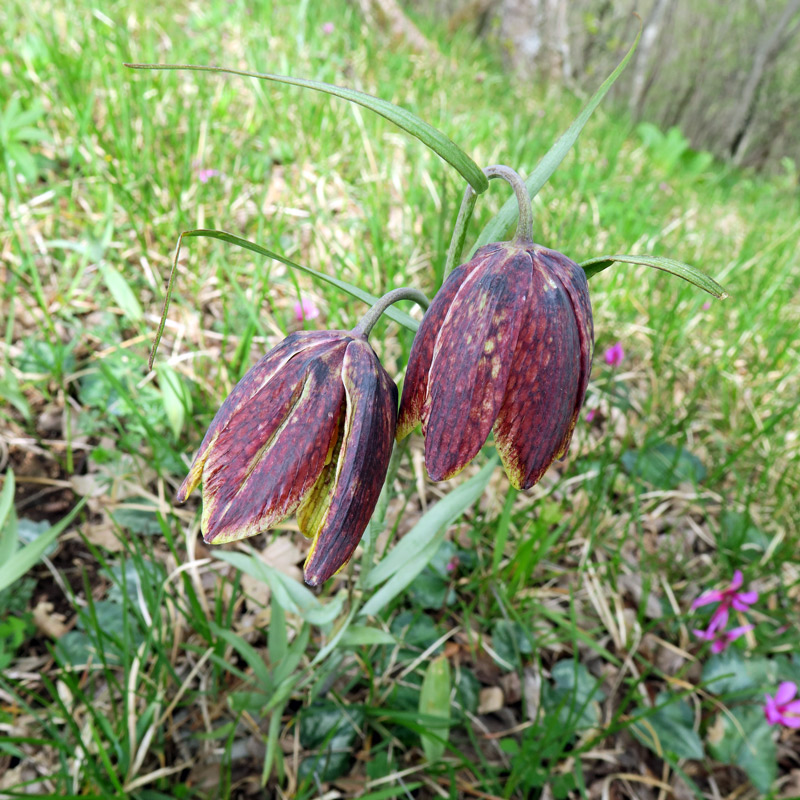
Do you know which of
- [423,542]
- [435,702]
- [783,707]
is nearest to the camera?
[423,542]

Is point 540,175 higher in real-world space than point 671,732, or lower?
higher

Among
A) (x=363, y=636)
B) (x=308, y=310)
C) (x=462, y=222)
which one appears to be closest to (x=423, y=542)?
(x=363, y=636)

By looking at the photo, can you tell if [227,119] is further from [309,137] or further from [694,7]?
[694,7]

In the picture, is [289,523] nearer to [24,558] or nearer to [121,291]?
[24,558]

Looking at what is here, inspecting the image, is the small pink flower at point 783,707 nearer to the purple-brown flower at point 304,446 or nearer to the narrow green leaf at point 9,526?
the purple-brown flower at point 304,446

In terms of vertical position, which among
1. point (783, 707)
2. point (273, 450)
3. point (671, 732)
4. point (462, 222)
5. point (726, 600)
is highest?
point (462, 222)

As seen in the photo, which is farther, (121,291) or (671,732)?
(121,291)

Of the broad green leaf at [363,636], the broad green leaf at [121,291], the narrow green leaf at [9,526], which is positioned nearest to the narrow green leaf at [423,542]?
the broad green leaf at [363,636]
